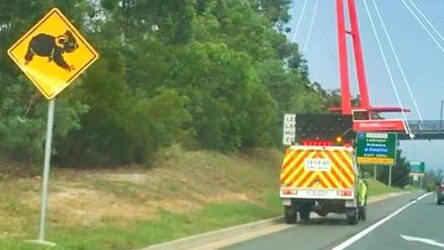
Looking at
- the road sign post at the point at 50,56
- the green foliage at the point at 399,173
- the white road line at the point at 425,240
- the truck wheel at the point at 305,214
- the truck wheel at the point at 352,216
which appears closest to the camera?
the road sign post at the point at 50,56

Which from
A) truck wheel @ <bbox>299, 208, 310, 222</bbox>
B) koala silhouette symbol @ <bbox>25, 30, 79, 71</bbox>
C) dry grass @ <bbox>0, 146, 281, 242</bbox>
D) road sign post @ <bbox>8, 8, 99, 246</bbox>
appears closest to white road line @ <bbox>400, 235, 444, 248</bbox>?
dry grass @ <bbox>0, 146, 281, 242</bbox>

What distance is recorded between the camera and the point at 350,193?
26719 millimetres

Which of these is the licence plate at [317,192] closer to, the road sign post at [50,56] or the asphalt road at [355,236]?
the asphalt road at [355,236]

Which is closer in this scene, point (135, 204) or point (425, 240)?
point (425, 240)

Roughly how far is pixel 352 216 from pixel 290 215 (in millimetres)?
1944

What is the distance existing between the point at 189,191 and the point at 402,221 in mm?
7665

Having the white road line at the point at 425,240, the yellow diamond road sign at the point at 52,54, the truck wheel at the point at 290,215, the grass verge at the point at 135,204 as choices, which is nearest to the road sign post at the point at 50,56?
the yellow diamond road sign at the point at 52,54

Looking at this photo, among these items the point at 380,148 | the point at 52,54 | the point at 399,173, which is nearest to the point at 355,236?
the point at 52,54

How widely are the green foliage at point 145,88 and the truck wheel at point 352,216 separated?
6.58 metres

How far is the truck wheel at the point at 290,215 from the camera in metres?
27.2

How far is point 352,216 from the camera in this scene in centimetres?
2777

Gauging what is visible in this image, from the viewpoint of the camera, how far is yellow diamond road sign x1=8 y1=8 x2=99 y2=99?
14352 mm

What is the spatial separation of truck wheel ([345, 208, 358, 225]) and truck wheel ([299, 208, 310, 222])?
1.54 m

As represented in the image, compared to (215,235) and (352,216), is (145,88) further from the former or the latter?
(215,235)
